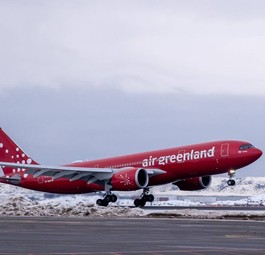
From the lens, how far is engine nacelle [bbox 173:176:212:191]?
74562 millimetres

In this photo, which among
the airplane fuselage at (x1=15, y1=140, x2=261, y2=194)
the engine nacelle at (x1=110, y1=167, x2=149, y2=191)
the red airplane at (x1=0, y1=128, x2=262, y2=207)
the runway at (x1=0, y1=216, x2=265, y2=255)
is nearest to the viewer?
the runway at (x1=0, y1=216, x2=265, y2=255)

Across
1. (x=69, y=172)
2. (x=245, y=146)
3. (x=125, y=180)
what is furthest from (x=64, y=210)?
(x=245, y=146)

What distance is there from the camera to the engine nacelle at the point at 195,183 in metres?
74.6

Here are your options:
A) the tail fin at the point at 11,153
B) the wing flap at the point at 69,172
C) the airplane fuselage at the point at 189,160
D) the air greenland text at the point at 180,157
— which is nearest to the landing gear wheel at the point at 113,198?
the wing flap at the point at 69,172

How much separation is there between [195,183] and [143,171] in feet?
28.0

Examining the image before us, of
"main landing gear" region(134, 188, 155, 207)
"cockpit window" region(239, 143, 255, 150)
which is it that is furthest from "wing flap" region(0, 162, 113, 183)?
"cockpit window" region(239, 143, 255, 150)

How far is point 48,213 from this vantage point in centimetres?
5209

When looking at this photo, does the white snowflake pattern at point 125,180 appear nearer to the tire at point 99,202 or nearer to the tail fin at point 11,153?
the tire at point 99,202

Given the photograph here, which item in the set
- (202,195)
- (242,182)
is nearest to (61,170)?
(202,195)

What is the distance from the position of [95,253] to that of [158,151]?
166ft

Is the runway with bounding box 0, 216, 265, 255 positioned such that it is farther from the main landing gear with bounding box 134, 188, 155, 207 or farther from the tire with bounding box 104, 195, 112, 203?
the main landing gear with bounding box 134, 188, 155, 207

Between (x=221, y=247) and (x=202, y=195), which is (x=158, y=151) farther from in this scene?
(x=202, y=195)

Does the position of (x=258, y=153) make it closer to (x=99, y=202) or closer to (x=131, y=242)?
(x=99, y=202)

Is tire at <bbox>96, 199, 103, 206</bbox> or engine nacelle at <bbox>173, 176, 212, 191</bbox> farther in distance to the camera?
engine nacelle at <bbox>173, 176, 212, 191</bbox>
